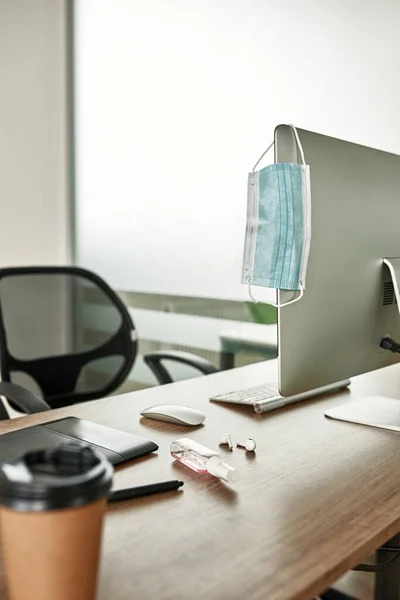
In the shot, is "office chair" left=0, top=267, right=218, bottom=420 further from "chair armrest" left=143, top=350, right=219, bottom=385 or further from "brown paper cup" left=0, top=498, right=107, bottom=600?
"brown paper cup" left=0, top=498, right=107, bottom=600

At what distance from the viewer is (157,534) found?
2.68 ft

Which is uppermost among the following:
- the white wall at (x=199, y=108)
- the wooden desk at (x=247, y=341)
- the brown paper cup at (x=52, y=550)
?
the white wall at (x=199, y=108)

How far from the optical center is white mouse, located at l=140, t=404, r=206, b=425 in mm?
1298

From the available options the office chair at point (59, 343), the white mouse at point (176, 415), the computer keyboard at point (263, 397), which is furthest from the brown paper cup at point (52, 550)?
the office chair at point (59, 343)

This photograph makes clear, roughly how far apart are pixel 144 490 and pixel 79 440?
234 mm

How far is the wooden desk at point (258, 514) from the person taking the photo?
714 mm

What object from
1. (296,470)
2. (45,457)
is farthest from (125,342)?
(45,457)

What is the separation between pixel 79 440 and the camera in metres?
1.13

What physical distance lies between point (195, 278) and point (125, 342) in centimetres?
80

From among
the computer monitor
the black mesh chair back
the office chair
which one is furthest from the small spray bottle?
the black mesh chair back

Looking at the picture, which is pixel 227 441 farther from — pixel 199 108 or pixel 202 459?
pixel 199 108

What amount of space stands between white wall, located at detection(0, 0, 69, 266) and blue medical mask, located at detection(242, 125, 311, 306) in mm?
2390

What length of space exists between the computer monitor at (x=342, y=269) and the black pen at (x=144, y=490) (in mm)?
271

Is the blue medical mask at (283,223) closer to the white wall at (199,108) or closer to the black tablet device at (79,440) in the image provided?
the black tablet device at (79,440)
